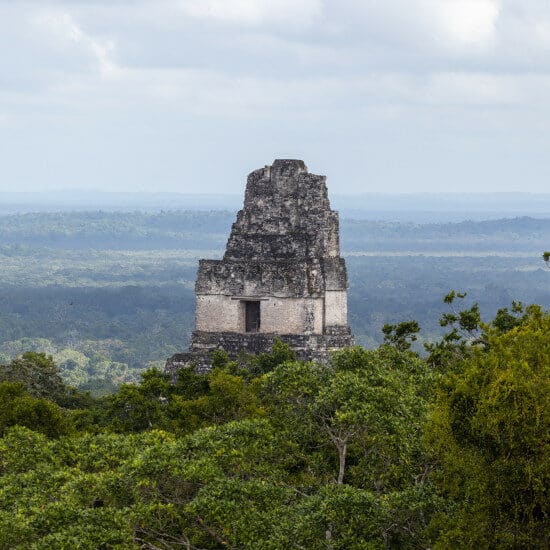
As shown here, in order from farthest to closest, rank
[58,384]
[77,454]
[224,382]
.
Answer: [58,384] < [224,382] < [77,454]

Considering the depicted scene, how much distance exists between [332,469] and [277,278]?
41.9 feet

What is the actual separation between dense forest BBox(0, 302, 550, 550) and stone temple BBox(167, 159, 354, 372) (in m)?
9.51

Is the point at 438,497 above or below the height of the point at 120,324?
above

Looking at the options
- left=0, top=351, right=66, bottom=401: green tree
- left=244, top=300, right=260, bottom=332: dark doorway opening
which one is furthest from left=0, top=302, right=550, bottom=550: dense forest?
left=0, top=351, right=66, bottom=401: green tree

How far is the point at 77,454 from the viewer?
68.5 ft

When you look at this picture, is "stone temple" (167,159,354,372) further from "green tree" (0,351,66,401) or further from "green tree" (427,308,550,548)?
"green tree" (427,308,550,548)

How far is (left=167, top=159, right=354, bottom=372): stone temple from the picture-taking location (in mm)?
32812

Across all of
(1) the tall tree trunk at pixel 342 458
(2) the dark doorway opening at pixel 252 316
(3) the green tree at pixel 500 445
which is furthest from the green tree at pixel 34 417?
(2) the dark doorway opening at pixel 252 316

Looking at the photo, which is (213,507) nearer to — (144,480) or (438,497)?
(144,480)

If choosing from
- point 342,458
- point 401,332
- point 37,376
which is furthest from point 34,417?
point 37,376

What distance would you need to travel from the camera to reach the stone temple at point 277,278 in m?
32.8

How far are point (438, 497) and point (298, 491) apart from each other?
202 cm

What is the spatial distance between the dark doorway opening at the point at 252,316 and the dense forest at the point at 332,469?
404 inches

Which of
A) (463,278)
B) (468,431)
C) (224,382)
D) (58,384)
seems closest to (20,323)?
(463,278)
